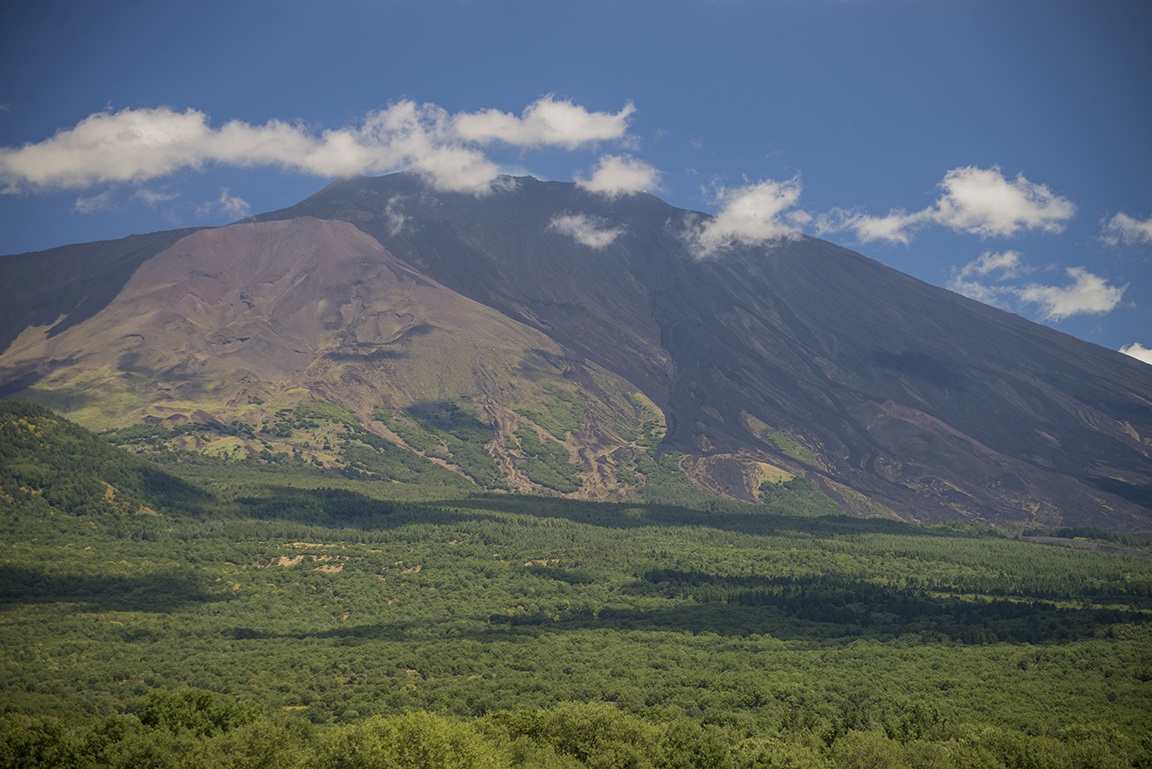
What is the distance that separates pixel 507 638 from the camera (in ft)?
393

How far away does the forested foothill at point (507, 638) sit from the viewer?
63500 mm

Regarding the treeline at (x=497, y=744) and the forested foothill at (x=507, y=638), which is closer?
the treeline at (x=497, y=744)

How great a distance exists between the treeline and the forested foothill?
254 mm

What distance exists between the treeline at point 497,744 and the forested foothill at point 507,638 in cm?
25

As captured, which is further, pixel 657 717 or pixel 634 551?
pixel 634 551

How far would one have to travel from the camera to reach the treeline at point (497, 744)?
176 ft

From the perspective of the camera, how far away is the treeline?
5375cm

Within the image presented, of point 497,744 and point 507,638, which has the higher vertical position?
point 497,744

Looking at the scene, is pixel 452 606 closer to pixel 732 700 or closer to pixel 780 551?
pixel 732 700

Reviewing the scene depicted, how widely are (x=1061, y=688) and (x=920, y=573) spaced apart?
75.4 m

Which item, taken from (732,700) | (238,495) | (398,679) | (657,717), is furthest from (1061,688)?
(238,495)

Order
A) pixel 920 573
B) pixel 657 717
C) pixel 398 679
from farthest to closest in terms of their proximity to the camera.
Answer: pixel 920 573 → pixel 398 679 → pixel 657 717

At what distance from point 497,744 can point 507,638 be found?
5836 cm

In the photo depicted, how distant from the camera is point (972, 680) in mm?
97000
